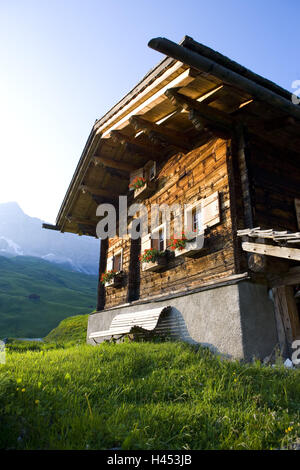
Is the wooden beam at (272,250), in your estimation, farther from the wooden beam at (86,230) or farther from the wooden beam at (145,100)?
the wooden beam at (86,230)

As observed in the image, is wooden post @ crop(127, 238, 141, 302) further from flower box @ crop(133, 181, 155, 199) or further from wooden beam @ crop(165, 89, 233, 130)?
wooden beam @ crop(165, 89, 233, 130)

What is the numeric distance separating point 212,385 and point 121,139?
6972mm

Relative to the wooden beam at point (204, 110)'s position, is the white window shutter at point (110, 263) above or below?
below

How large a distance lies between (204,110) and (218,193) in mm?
1844

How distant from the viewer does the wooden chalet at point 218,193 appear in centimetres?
605

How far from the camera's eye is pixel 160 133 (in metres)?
8.46

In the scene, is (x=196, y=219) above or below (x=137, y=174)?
below

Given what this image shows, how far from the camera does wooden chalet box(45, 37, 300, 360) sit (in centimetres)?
605

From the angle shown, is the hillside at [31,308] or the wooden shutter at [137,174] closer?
the wooden shutter at [137,174]

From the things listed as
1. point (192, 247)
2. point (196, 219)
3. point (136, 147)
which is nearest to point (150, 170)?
point (136, 147)

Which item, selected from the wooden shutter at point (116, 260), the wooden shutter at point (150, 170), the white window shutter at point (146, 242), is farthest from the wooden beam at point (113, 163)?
the wooden shutter at point (116, 260)

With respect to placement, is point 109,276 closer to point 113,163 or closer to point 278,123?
point 113,163

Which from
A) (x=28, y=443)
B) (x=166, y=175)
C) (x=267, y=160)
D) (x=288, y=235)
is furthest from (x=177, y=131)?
(x=28, y=443)

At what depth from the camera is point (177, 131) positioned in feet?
28.1
